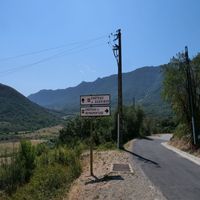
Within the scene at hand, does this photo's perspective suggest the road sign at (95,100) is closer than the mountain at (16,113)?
Yes

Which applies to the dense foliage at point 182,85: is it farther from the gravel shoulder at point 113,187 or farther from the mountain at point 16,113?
the mountain at point 16,113

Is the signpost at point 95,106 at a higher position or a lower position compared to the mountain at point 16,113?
lower

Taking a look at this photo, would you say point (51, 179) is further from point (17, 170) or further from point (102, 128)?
point (102, 128)

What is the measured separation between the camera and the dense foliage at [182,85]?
3728 cm

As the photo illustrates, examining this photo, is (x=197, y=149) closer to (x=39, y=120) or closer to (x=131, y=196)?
(x=131, y=196)

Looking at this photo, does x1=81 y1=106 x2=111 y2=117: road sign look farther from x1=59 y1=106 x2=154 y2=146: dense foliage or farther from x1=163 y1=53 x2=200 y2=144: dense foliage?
x1=163 y1=53 x2=200 y2=144: dense foliage

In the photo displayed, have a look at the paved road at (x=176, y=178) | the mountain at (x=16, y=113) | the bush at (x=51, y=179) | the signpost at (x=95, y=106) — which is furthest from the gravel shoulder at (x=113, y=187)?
the mountain at (x=16, y=113)

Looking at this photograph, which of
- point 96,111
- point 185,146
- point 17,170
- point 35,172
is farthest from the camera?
point 185,146

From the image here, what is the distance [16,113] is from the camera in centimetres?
14725

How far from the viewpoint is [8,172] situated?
20234mm

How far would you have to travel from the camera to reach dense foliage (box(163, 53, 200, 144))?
3728 centimetres

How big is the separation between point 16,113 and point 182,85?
4530 inches

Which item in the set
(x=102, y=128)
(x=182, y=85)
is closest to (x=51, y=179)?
(x=182, y=85)

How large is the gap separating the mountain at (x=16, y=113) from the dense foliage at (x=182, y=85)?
91844 millimetres
